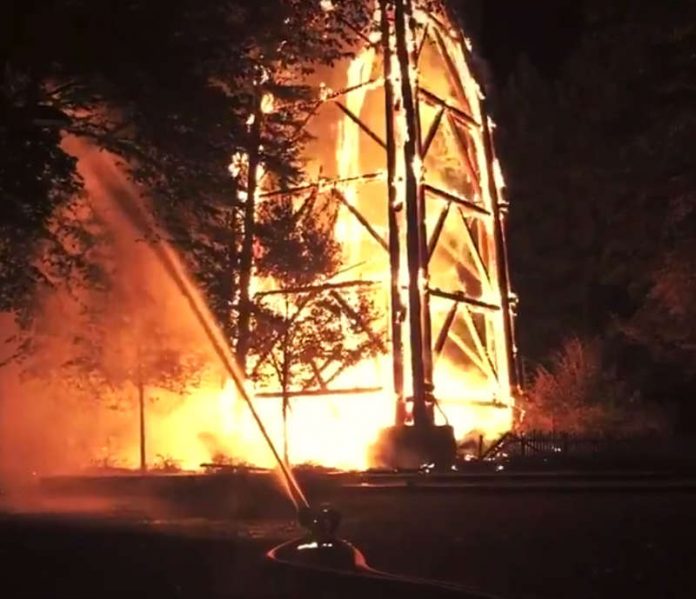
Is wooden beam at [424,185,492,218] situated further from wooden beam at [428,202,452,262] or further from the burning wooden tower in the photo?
wooden beam at [428,202,452,262]

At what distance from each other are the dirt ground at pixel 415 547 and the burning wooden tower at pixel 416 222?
15066 millimetres

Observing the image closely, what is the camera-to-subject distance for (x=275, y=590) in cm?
1131

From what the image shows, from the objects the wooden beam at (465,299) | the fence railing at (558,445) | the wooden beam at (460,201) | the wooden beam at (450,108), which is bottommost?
the fence railing at (558,445)

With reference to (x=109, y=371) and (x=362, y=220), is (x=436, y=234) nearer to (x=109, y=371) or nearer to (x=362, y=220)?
(x=362, y=220)

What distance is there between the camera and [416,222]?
36.0 metres

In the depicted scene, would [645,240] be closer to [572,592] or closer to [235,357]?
[235,357]

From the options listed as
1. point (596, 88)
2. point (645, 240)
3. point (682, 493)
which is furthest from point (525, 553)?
point (596, 88)

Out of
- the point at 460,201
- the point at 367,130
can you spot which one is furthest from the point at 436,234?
the point at 367,130

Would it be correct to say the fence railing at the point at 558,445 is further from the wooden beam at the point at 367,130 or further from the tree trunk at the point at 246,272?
the wooden beam at the point at 367,130

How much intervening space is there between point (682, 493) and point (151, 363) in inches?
784

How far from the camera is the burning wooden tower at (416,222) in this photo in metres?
35.6

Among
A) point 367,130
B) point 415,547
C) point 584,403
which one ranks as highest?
point 367,130

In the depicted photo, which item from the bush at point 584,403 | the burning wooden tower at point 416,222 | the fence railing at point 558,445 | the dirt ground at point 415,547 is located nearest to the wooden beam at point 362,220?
the burning wooden tower at point 416,222

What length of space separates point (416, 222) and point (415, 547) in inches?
865
